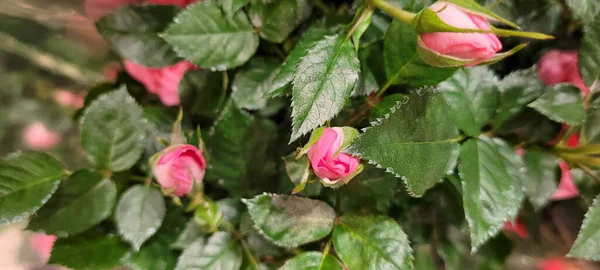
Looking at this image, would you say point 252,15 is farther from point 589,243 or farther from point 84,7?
point 589,243

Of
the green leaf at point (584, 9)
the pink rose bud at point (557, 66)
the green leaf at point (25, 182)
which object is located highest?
the green leaf at point (584, 9)

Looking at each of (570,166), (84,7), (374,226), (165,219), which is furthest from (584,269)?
(84,7)

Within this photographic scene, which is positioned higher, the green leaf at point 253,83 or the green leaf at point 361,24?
the green leaf at point 361,24

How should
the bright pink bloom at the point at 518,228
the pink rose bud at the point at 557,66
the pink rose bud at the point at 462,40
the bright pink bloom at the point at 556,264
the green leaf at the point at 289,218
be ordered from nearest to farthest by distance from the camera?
the pink rose bud at the point at 462,40
the green leaf at the point at 289,218
the pink rose bud at the point at 557,66
the bright pink bloom at the point at 518,228
the bright pink bloom at the point at 556,264

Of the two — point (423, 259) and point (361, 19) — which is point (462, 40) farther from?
point (423, 259)

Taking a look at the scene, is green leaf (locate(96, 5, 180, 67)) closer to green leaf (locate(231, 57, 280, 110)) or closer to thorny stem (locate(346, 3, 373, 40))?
green leaf (locate(231, 57, 280, 110))

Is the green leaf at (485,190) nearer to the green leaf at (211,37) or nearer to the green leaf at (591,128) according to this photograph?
the green leaf at (591,128)

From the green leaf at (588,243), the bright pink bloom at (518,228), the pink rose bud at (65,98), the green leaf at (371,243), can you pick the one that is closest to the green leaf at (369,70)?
the green leaf at (371,243)
